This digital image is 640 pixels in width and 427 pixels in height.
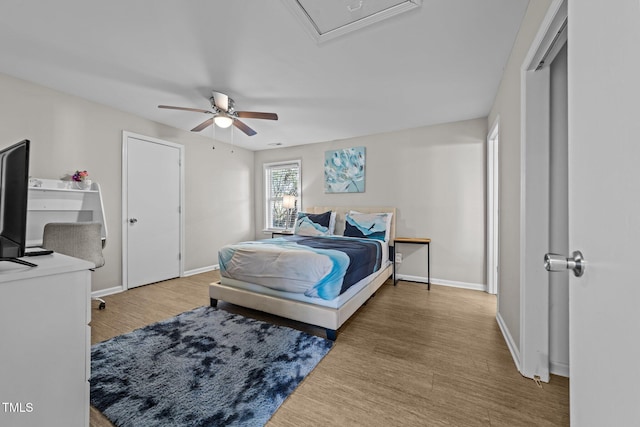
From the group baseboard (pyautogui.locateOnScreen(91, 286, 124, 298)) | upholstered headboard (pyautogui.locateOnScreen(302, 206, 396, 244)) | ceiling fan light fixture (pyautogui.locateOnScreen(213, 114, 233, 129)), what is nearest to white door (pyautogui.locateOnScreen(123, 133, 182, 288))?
baseboard (pyautogui.locateOnScreen(91, 286, 124, 298))

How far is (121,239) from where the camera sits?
11.3 feet

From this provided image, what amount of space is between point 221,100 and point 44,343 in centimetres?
249

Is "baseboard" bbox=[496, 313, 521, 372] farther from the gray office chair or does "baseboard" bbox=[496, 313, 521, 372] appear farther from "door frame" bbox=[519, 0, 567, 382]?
the gray office chair

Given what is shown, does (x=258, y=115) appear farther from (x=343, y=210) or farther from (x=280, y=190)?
(x=280, y=190)

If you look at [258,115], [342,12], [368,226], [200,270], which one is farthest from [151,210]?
[342,12]

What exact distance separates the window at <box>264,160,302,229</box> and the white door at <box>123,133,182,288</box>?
1816 mm

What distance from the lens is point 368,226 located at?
3.88m

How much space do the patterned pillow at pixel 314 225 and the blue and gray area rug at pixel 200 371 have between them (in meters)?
1.89

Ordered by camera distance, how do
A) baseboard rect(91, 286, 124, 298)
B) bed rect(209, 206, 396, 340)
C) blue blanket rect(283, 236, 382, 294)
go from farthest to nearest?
baseboard rect(91, 286, 124, 298), blue blanket rect(283, 236, 382, 294), bed rect(209, 206, 396, 340)

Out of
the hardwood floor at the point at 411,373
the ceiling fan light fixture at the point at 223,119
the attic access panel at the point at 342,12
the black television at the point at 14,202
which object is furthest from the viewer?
the ceiling fan light fixture at the point at 223,119

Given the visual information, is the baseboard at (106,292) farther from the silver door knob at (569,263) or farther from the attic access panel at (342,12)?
the silver door knob at (569,263)

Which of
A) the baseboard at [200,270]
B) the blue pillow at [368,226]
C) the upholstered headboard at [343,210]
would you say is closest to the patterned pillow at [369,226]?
the blue pillow at [368,226]

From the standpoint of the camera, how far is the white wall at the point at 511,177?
1.79 metres

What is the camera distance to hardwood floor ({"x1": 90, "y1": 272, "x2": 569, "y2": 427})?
1.38 meters
